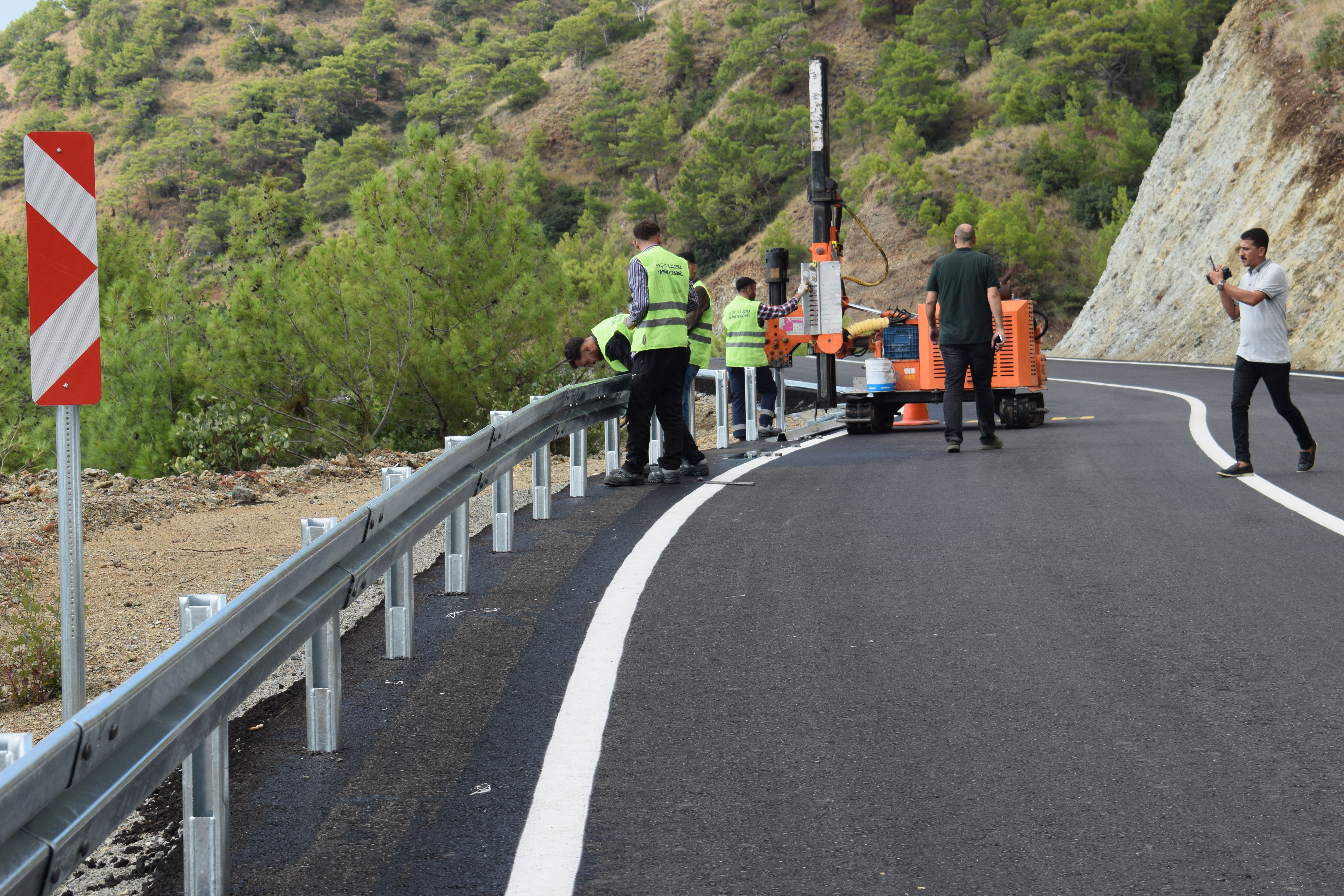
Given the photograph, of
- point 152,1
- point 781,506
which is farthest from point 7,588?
point 152,1

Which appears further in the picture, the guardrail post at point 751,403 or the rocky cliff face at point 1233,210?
the rocky cliff face at point 1233,210

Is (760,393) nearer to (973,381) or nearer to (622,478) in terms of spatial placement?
(973,381)

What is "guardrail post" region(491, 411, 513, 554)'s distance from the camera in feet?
24.7

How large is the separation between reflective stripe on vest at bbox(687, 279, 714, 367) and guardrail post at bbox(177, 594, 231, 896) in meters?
9.41

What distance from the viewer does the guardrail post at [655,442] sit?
11.5 m

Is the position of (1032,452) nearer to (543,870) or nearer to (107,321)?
(543,870)

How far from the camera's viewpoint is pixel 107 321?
18.8 metres

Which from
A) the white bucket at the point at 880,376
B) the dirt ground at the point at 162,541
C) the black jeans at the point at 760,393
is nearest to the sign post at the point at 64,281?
the dirt ground at the point at 162,541

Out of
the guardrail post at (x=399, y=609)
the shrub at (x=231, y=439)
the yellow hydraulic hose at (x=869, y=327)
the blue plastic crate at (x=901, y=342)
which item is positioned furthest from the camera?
the shrub at (x=231, y=439)

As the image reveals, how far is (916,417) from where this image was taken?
54.3 ft

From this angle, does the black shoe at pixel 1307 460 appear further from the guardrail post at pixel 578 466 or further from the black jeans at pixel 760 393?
the black jeans at pixel 760 393

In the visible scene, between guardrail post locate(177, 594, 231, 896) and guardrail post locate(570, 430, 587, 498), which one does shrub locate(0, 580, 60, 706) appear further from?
A: guardrail post locate(570, 430, 587, 498)

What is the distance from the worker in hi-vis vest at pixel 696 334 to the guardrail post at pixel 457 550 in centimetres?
476

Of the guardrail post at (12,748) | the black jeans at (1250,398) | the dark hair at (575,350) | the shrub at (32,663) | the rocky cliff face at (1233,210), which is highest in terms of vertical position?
the rocky cliff face at (1233,210)
